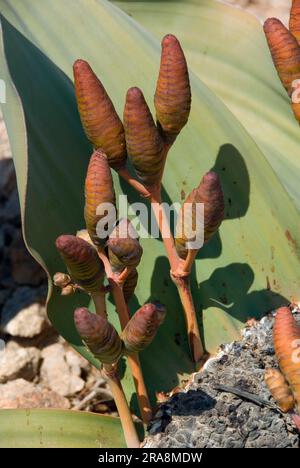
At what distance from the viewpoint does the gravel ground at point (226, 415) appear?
89 cm

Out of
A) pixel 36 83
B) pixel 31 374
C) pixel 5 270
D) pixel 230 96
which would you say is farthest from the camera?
pixel 5 270

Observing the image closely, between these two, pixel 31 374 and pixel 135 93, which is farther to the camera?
pixel 31 374

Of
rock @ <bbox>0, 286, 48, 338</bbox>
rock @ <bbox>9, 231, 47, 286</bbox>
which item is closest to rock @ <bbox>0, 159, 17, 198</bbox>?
rock @ <bbox>9, 231, 47, 286</bbox>

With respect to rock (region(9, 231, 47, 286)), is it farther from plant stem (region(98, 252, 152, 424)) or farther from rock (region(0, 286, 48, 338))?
plant stem (region(98, 252, 152, 424))

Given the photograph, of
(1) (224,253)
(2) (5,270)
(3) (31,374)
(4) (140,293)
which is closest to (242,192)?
(1) (224,253)

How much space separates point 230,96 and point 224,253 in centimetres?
34

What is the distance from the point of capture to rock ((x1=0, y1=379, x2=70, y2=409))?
4.35 ft

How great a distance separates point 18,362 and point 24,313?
0.35 ft

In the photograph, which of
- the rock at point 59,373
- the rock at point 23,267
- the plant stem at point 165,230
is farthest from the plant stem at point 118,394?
the rock at point 23,267

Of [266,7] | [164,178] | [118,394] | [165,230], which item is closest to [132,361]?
[118,394]

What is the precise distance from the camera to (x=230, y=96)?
1287mm

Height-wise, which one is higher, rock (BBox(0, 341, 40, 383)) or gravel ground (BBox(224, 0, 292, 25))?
gravel ground (BBox(224, 0, 292, 25))

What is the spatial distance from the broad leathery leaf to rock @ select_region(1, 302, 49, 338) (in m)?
0.47

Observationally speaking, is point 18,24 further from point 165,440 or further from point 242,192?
point 165,440
